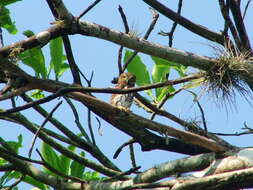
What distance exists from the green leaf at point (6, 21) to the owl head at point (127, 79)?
774 mm

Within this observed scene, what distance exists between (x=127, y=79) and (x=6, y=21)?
0.87 m

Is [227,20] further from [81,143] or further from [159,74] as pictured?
[81,143]

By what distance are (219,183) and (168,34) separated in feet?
3.73

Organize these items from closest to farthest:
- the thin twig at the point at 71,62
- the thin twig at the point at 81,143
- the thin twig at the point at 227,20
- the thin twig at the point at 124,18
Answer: the thin twig at the point at 124,18, the thin twig at the point at 71,62, the thin twig at the point at 227,20, the thin twig at the point at 81,143

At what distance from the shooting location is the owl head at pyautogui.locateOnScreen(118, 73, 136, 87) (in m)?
3.54

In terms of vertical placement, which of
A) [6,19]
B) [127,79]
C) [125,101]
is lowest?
[125,101]

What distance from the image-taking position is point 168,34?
3.69m

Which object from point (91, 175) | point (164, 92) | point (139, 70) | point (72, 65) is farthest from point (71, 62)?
point (91, 175)

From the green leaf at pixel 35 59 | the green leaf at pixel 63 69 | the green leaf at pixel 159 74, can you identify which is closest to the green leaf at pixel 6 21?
the green leaf at pixel 35 59

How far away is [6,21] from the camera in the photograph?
12.8 ft

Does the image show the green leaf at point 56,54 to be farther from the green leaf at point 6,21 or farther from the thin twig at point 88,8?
the thin twig at point 88,8

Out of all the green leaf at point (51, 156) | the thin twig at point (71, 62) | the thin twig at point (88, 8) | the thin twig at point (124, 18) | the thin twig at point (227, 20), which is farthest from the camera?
the green leaf at point (51, 156)

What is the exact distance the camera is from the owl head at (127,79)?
3.54 metres

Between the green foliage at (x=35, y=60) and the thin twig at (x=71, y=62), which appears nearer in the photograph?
the thin twig at (x=71, y=62)
